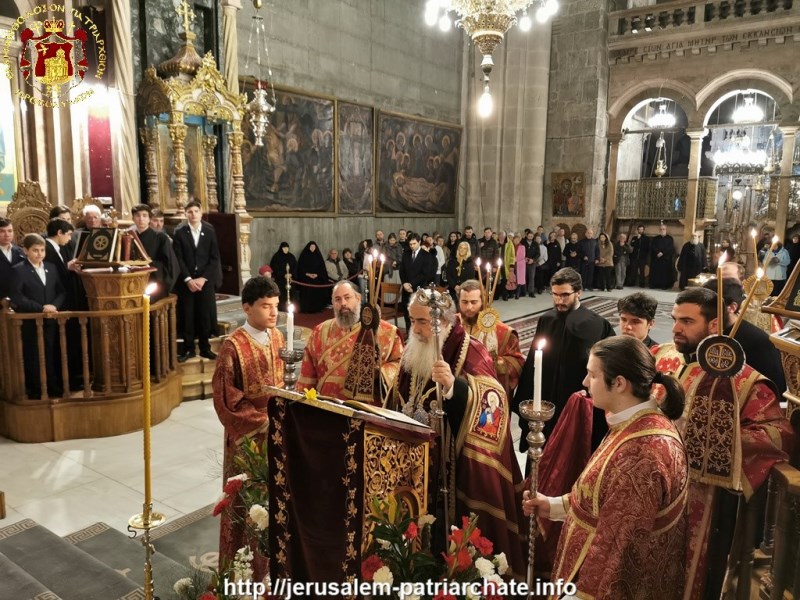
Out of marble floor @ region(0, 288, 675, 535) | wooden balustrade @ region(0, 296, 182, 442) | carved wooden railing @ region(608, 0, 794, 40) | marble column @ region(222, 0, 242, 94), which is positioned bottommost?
Result: marble floor @ region(0, 288, 675, 535)

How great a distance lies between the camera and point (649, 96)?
1694 centimetres

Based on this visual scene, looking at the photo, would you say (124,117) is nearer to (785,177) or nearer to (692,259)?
(692,259)

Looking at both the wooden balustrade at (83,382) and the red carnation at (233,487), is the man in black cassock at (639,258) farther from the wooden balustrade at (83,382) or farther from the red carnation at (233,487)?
the red carnation at (233,487)

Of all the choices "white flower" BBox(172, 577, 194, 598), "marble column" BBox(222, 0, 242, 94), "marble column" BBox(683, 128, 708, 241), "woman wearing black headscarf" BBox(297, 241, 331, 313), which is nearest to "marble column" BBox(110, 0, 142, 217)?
"marble column" BBox(222, 0, 242, 94)

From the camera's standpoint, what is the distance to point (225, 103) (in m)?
9.55

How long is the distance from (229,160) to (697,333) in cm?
900

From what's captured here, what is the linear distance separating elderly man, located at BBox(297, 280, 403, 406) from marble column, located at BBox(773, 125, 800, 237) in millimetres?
14706

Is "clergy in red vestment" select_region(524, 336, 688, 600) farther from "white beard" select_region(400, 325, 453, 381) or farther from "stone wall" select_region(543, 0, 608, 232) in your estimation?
"stone wall" select_region(543, 0, 608, 232)

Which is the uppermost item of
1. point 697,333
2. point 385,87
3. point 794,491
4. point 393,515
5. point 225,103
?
point 385,87

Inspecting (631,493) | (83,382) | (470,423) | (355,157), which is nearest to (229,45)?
(355,157)

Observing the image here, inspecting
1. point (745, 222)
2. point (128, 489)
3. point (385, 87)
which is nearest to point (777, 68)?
point (745, 222)

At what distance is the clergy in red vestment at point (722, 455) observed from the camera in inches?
91.4

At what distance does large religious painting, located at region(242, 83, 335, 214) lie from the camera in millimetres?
11984

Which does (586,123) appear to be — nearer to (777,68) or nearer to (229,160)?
(777,68)
